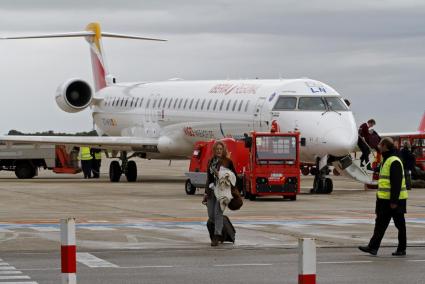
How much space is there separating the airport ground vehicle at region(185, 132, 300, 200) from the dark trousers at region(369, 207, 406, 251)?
12.4m

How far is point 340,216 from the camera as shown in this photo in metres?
23.4

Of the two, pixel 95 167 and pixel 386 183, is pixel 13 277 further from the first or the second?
pixel 95 167

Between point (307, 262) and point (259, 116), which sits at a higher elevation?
point (259, 116)

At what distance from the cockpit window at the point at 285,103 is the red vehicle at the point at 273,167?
3.57 meters

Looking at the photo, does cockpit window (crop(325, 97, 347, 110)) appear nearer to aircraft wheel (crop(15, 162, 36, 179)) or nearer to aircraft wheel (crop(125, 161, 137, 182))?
aircraft wheel (crop(125, 161, 137, 182))

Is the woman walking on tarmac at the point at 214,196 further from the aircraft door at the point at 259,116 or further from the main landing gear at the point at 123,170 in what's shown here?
the main landing gear at the point at 123,170

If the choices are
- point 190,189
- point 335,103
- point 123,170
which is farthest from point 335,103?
point 123,170

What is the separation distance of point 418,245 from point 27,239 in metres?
5.86

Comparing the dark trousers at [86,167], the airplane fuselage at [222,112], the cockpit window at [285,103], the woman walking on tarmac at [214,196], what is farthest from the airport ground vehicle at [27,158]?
the woman walking on tarmac at [214,196]

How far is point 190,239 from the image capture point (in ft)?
60.6

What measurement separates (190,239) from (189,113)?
20367 millimetres

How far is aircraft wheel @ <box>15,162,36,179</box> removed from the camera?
45188 mm

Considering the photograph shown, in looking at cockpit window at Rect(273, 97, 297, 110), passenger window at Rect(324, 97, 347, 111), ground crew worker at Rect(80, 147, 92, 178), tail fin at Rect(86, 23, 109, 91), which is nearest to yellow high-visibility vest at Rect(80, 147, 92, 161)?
ground crew worker at Rect(80, 147, 92, 178)

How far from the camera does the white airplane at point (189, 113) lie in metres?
32.1
